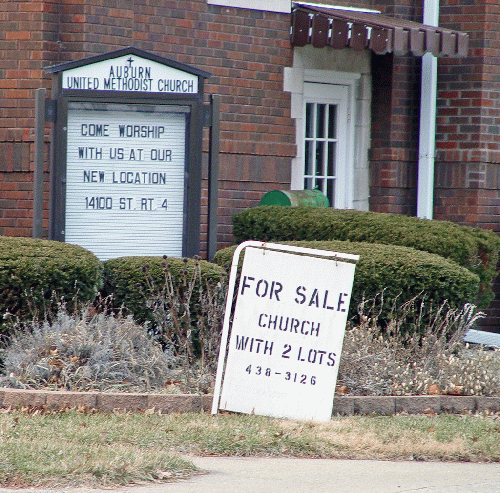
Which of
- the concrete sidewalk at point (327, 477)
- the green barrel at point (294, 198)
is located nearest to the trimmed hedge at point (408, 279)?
the concrete sidewalk at point (327, 477)

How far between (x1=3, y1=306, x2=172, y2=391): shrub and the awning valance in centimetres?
463

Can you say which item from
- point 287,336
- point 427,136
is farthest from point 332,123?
point 287,336

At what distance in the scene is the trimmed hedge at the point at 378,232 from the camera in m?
9.12

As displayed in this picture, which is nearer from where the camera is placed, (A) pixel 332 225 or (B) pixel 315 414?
(B) pixel 315 414

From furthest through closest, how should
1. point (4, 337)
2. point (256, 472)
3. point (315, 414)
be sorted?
point (4, 337) → point (315, 414) → point (256, 472)

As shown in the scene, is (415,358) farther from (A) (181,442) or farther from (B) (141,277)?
(A) (181,442)

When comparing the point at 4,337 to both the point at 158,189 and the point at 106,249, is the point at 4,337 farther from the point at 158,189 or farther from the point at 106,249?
the point at 158,189

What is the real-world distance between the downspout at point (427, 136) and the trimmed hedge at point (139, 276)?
4301mm

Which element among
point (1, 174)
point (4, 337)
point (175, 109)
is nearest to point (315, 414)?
point (4, 337)

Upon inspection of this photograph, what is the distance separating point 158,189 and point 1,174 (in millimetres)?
2233

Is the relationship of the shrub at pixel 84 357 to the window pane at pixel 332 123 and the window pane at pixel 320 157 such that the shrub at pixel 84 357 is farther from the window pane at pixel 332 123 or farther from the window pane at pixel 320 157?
the window pane at pixel 332 123

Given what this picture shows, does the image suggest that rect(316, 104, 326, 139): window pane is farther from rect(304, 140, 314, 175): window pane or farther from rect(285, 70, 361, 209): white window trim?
rect(285, 70, 361, 209): white window trim

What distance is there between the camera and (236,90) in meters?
10.6

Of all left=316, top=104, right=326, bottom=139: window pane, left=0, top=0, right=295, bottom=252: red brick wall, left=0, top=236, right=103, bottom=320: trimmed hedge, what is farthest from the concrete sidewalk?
left=316, top=104, right=326, bottom=139: window pane
